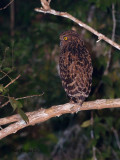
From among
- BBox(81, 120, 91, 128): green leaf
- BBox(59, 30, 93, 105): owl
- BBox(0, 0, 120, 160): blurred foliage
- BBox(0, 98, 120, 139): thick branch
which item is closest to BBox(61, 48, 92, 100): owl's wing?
BBox(59, 30, 93, 105): owl

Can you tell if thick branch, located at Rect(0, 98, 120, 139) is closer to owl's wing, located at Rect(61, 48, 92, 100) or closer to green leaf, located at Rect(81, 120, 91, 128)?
owl's wing, located at Rect(61, 48, 92, 100)

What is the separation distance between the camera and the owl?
13.6 ft

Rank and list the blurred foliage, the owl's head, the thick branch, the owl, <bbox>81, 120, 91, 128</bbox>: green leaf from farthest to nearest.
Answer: the blurred foliage → <bbox>81, 120, 91, 128</bbox>: green leaf → the owl's head → the owl → the thick branch

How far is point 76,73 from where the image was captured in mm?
4234

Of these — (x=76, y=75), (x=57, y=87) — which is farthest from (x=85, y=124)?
(x=57, y=87)

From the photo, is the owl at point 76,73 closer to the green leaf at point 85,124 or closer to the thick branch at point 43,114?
the thick branch at point 43,114

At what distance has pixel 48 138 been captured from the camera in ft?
19.3

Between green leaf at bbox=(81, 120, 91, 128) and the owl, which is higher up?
the owl

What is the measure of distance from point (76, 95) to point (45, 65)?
111 inches

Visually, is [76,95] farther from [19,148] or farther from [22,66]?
[22,66]

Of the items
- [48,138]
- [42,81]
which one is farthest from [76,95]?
[42,81]

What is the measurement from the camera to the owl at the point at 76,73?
415 centimetres

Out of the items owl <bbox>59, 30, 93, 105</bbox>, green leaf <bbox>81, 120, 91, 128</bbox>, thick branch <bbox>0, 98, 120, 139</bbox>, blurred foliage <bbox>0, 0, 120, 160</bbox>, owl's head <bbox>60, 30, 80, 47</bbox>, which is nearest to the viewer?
thick branch <bbox>0, 98, 120, 139</bbox>

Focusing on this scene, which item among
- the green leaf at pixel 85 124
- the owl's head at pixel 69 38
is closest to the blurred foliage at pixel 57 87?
the green leaf at pixel 85 124
